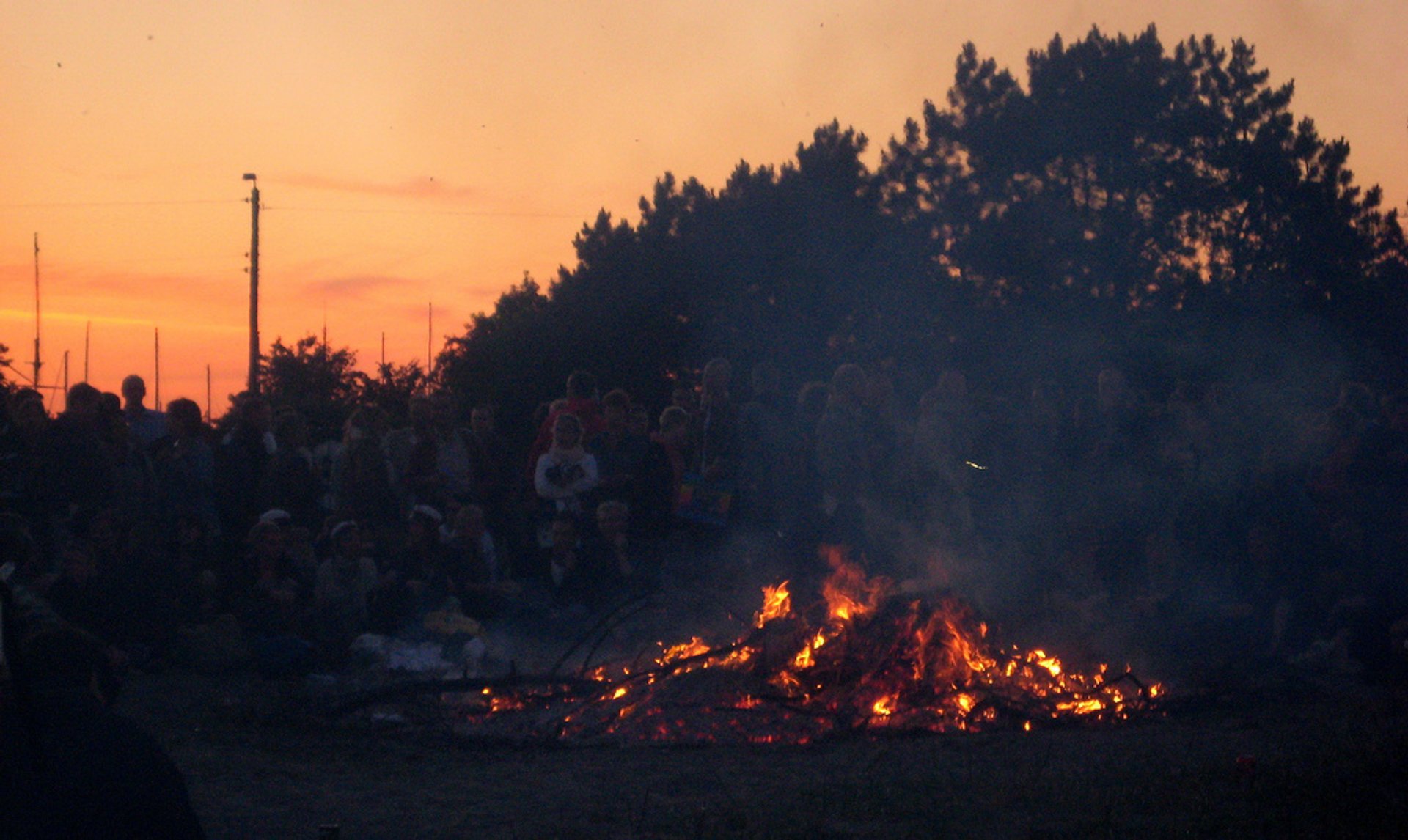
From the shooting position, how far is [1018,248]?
2819 centimetres

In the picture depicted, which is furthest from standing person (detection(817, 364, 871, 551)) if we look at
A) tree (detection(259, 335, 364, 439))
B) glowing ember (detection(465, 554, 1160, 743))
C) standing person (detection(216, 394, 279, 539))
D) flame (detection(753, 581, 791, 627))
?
tree (detection(259, 335, 364, 439))

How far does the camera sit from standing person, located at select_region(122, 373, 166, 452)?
1065 centimetres

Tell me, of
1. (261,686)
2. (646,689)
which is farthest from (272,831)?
(261,686)

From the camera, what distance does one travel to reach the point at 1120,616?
907 cm

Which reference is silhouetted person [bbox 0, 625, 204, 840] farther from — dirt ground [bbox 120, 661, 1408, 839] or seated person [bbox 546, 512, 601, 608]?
seated person [bbox 546, 512, 601, 608]

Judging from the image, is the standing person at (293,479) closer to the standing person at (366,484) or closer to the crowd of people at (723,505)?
the crowd of people at (723,505)

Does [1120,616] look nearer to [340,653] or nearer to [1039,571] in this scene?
[1039,571]

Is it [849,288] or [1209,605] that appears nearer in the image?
[1209,605]

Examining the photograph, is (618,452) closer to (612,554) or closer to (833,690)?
(612,554)

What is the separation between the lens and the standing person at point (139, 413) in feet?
34.9

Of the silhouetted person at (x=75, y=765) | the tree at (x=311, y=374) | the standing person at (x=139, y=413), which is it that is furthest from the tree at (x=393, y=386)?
the silhouetted person at (x=75, y=765)

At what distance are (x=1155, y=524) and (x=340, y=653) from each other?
20.1 feet

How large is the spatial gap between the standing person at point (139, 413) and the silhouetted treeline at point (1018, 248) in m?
16.5

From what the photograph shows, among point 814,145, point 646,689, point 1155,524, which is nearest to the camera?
point 646,689
